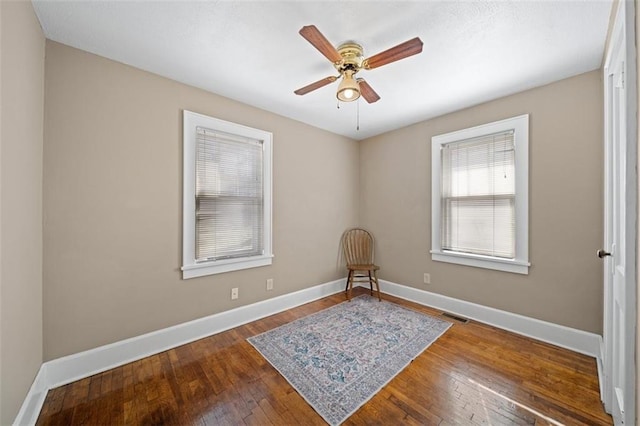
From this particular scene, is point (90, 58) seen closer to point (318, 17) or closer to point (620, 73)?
point (318, 17)

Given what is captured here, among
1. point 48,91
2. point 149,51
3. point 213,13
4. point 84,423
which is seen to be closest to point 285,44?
point 213,13

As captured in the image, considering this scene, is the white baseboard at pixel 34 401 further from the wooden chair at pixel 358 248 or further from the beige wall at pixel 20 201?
the wooden chair at pixel 358 248

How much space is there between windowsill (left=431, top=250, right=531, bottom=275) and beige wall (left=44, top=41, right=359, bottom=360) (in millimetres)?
2335

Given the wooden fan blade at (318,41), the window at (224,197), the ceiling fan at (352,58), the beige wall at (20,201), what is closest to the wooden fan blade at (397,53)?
the ceiling fan at (352,58)

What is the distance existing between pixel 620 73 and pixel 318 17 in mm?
1768

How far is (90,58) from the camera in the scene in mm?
1905

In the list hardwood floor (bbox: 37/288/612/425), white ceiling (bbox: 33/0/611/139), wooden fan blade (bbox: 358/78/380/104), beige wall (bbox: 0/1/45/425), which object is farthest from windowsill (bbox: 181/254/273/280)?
wooden fan blade (bbox: 358/78/380/104)

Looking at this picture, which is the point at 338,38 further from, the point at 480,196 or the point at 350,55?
the point at 480,196

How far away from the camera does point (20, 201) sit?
4.49 ft

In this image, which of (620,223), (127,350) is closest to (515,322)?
(620,223)

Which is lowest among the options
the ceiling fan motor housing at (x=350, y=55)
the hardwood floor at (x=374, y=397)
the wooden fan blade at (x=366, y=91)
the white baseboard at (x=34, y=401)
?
the hardwood floor at (x=374, y=397)

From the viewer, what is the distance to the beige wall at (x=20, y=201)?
1.18 meters

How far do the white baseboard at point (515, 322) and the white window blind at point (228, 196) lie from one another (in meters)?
2.20

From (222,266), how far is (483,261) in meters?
2.84
